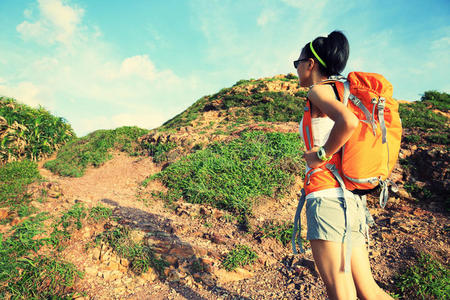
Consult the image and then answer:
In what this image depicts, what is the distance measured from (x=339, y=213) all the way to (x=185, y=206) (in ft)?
11.9

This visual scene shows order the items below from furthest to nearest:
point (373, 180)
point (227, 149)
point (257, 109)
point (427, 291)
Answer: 1. point (257, 109)
2. point (227, 149)
3. point (427, 291)
4. point (373, 180)

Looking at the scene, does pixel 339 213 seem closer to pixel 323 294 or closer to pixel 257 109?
pixel 323 294

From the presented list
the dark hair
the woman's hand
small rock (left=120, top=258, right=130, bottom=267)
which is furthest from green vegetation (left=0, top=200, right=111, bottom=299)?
the dark hair

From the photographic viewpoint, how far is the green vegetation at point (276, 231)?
3434 millimetres

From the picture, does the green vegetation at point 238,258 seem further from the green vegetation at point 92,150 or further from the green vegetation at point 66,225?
the green vegetation at point 92,150

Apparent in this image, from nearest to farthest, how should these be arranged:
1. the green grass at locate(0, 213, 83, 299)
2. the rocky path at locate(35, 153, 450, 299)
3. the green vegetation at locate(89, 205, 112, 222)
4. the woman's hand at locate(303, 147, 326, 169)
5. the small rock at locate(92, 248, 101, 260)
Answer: the woman's hand at locate(303, 147, 326, 169), the green grass at locate(0, 213, 83, 299), the rocky path at locate(35, 153, 450, 299), the small rock at locate(92, 248, 101, 260), the green vegetation at locate(89, 205, 112, 222)

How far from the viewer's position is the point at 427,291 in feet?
8.01

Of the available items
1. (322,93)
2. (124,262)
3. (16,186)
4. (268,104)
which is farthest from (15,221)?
(268,104)

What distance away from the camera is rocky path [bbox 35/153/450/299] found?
2664mm

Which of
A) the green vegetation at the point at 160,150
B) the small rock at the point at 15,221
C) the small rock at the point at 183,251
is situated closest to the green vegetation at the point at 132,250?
the small rock at the point at 183,251

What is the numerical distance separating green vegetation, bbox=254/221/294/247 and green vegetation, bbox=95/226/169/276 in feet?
4.40

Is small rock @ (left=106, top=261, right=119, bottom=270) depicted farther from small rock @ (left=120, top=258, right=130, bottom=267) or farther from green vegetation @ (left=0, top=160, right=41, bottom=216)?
green vegetation @ (left=0, top=160, right=41, bottom=216)

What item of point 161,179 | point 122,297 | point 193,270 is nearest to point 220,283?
point 193,270

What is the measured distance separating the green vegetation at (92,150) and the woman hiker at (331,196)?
775 cm
